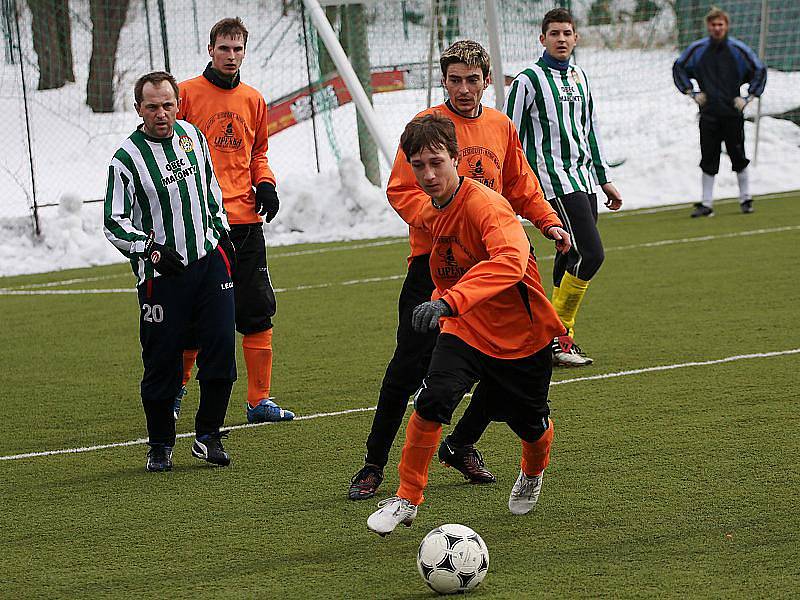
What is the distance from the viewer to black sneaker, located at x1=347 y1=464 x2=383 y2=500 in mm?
4641

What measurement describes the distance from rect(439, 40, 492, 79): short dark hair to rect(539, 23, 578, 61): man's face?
2096 mm

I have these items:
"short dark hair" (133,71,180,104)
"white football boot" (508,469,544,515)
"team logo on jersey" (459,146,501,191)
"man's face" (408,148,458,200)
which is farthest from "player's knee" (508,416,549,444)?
"short dark hair" (133,71,180,104)

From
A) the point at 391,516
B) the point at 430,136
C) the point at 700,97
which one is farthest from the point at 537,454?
the point at 700,97

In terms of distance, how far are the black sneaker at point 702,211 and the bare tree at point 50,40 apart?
32.7ft

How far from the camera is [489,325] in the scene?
4105 millimetres

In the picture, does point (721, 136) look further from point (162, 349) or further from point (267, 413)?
point (162, 349)

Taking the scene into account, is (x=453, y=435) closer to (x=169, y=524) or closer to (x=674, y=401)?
(x=169, y=524)

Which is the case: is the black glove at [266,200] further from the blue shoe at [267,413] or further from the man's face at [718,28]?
the man's face at [718,28]

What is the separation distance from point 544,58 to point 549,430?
3312mm

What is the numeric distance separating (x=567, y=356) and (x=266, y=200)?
1.99 meters

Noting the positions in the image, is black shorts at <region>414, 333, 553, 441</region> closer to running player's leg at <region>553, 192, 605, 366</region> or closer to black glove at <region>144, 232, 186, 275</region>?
black glove at <region>144, 232, 186, 275</region>

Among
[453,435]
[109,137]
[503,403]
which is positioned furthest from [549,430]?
[109,137]

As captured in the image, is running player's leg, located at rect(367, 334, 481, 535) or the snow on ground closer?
running player's leg, located at rect(367, 334, 481, 535)

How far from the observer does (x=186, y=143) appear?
16.9ft
